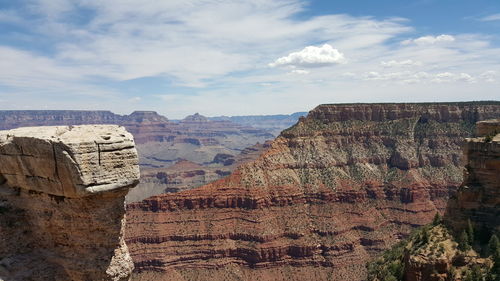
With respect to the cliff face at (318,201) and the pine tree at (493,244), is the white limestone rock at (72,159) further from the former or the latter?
the cliff face at (318,201)

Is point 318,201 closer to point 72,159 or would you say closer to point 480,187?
point 480,187

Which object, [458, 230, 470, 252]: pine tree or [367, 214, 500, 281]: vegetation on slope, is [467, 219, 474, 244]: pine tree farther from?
[458, 230, 470, 252]: pine tree

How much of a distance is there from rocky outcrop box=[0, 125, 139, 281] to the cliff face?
76.0 m

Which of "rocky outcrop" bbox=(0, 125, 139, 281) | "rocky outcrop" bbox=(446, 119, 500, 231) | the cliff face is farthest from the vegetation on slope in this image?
the cliff face

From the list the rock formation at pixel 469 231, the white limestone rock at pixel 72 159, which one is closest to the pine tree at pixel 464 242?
the rock formation at pixel 469 231

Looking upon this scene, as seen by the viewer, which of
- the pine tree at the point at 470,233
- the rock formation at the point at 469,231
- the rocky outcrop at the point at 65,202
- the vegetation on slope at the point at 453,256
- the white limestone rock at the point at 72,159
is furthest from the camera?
the pine tree at the point at 470,233

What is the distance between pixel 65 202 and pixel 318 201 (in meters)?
92.8

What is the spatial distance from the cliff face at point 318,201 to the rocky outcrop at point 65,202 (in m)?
76.0

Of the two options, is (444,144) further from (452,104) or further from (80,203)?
(80,203)

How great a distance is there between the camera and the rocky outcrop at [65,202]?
15.1 metres

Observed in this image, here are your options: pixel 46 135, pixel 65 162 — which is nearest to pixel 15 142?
pixel 46 135

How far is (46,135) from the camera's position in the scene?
15859mm

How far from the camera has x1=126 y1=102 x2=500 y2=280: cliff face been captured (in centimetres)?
9238

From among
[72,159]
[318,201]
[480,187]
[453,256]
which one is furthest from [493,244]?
[318,201]
